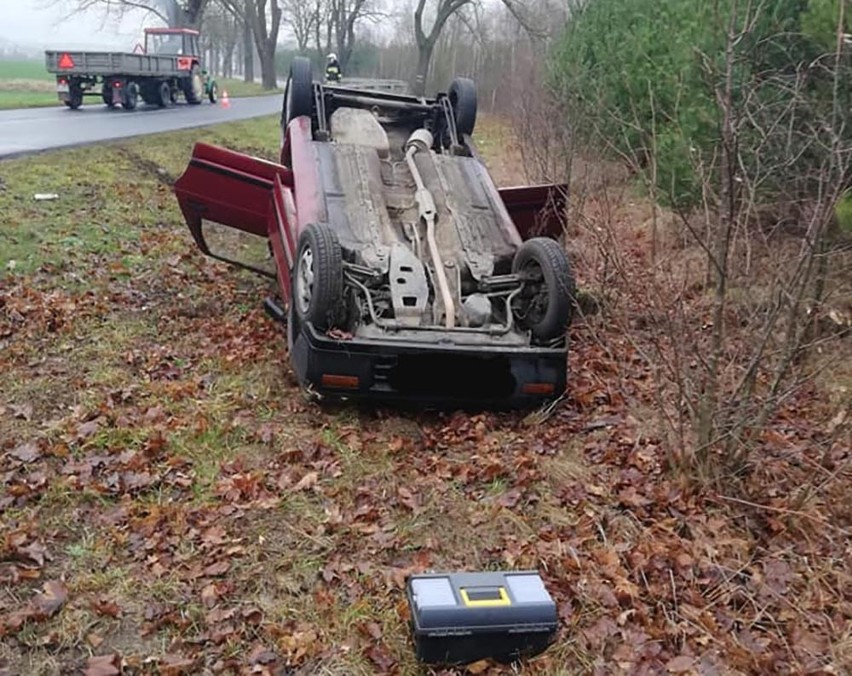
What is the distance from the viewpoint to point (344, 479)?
423 cm

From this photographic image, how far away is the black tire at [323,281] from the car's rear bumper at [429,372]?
0.31 feet

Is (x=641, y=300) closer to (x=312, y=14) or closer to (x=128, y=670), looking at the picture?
(x=128, y=670)

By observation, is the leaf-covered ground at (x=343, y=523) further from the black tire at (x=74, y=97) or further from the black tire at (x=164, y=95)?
the black tire at (x=164, y=95)

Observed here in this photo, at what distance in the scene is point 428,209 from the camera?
587cm

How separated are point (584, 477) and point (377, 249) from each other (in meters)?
2.10

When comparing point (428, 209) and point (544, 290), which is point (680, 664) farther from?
point (428, 209)

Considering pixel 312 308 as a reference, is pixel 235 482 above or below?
below

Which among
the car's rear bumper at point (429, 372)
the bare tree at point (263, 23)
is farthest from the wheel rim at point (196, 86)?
the car's rear bumper at point (429, 372)

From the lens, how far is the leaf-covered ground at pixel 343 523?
3090 millimetres

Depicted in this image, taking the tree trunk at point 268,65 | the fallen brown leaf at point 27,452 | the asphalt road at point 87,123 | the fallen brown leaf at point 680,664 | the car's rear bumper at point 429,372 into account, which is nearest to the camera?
the fallen brown leaf at point 680,664

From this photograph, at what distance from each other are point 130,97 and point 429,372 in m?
20.6

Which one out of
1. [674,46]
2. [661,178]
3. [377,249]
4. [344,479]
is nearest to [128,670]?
[344,479]

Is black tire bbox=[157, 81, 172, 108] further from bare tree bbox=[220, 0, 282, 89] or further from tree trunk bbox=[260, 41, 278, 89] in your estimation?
tree trunk bbox=[260, 41, 278, 89]

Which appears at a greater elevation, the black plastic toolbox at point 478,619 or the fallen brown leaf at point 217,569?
the black plastic toolbox at point 478,619
